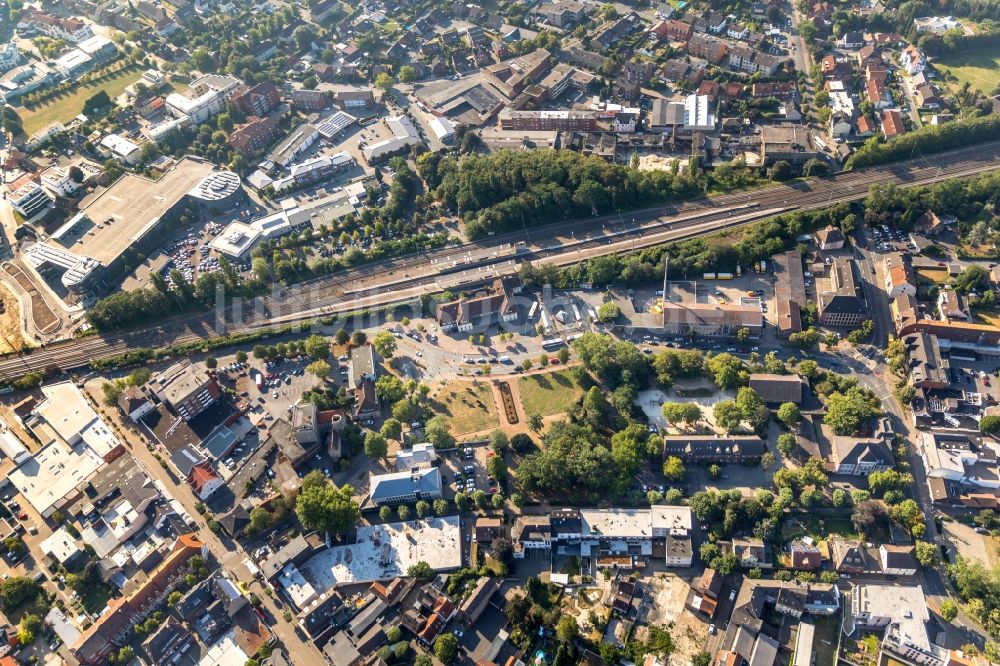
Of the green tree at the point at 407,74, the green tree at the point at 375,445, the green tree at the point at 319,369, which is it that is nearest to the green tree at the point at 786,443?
the green tree at the point at 375,445

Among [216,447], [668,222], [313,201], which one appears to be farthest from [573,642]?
[313,201]

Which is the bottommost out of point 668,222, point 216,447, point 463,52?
point 216,447

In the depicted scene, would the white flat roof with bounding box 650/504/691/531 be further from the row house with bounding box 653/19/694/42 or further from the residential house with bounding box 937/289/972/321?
the row house with bounding box 653/19/694/42

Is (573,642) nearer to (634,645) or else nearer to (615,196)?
(634,645)

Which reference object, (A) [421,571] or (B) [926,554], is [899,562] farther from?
(A) [421,571]

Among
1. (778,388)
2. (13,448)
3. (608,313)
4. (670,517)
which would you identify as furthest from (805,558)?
(13,448)

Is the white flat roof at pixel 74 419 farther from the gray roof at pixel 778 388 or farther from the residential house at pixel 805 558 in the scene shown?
the residential house at pixel 805 558

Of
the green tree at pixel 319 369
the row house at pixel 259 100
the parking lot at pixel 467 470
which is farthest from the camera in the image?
the row house at pixel 259 100
